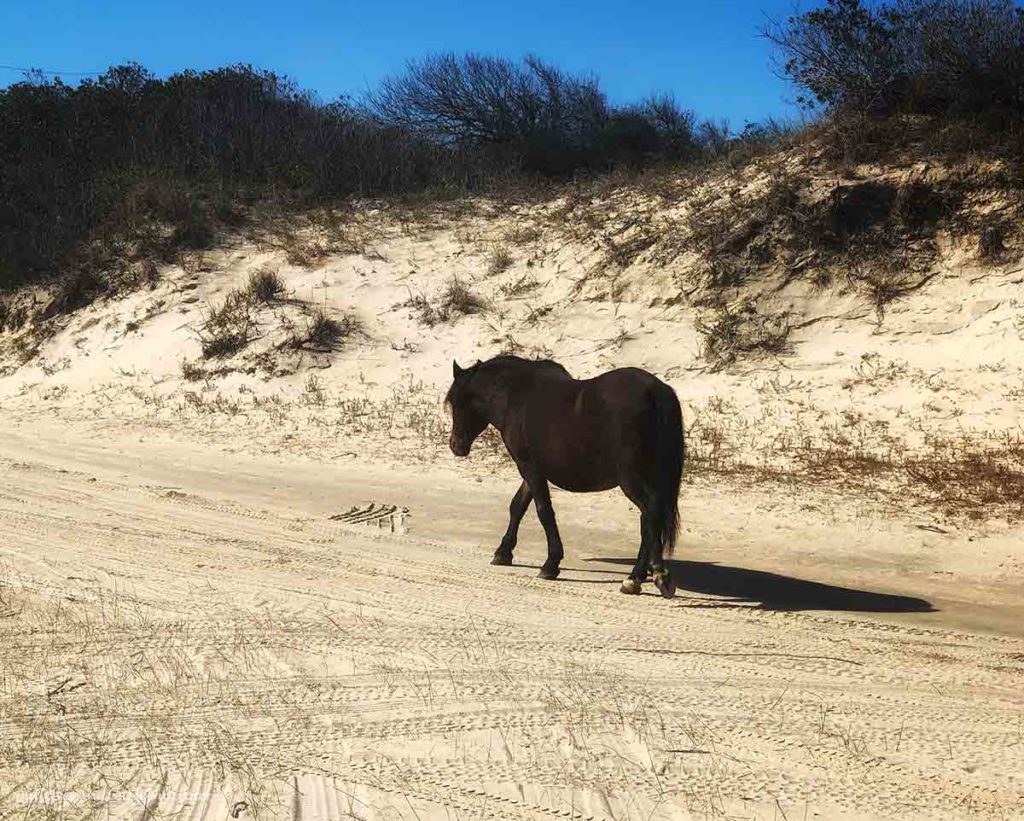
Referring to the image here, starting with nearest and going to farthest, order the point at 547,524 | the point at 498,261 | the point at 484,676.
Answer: the point at 484,676, the point at 547,524, the point at 498,261

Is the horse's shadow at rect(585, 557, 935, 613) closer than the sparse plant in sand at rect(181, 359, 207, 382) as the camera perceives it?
Yes

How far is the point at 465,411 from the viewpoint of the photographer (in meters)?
9.94

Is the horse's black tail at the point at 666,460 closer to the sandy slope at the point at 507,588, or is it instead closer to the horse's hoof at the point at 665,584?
the horse's hoof at the point at 665,584

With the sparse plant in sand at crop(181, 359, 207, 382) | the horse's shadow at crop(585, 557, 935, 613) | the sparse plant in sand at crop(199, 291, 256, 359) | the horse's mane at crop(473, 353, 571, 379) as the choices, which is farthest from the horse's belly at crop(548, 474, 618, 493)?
the sparse plant in sand at crop(199, 291, 256, 359)

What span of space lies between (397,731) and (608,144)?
22.4m

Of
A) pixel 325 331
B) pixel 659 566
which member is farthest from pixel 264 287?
pixel 659 566

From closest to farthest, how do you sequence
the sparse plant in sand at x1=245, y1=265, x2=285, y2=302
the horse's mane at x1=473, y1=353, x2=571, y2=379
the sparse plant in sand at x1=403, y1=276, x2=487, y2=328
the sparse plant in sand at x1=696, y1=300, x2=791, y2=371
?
the horse's mane at x1=473, y1=353, x2=571, y2=379 → the sparse plant in sand at x1=696, y1=300, x2=791, y2=371 → the sparse plant in sand at x1=403, y1=276, x2=487, y2=328 → the sparse plant in sand at x1=245, y1=265, x2=285, y2=302

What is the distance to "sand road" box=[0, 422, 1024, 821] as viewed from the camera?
4816 mm

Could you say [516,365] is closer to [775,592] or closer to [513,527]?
[513,527]

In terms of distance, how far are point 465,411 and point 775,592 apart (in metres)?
3.03

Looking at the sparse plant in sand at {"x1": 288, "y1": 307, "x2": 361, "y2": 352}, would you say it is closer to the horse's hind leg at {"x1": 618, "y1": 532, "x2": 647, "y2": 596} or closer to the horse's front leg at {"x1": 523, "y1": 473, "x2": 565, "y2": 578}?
the horse's front leg at {"x1": 523, "y1": 473, "x2": 565, "y2": 578}

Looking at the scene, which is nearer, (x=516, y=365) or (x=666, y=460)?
(x=666, y=460)

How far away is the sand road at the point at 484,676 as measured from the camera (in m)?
4.82

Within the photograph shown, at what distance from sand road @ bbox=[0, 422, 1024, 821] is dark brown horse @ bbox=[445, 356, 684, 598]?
Answer: 0.45 meters
